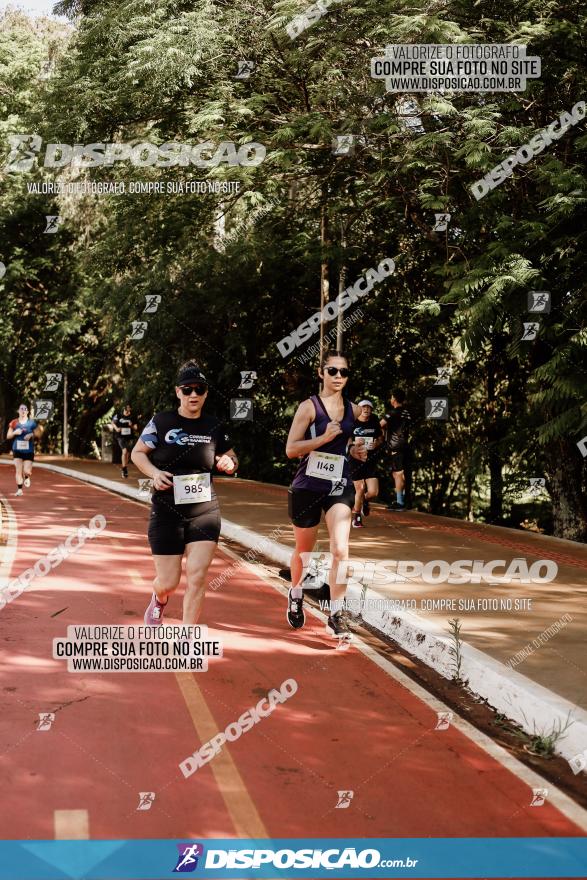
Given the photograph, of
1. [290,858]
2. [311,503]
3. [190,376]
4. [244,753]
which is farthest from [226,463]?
[290,858]

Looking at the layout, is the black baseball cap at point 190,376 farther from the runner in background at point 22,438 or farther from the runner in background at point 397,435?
the runner in background at point 22,438

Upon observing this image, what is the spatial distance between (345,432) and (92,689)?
106 inches

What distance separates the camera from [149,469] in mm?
6668

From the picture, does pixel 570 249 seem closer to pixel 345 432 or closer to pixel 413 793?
pixel 345 432

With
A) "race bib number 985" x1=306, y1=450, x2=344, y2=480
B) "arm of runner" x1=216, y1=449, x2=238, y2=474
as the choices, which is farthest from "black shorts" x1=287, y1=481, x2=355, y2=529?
"arm of runner" x1=216, y1=449, x2=238, y2=474

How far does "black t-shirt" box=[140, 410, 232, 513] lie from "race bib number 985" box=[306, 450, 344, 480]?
0.98 m

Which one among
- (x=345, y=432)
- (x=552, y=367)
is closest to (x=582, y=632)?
(x=345, y=432)

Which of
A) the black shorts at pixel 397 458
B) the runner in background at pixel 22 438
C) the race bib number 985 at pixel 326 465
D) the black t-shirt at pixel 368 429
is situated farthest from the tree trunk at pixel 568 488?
the runner in background at pixel 22 438

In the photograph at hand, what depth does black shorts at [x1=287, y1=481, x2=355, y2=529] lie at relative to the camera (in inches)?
297

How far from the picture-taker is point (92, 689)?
6336 mm

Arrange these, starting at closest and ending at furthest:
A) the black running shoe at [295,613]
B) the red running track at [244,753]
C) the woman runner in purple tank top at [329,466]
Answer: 1. the red running track at [244,753]
2. the woman runner in purple tank top at [329,466]
3. the black running shoe at [295,613]

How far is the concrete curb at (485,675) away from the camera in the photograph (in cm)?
535

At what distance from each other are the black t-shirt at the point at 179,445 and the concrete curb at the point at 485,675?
7.09 feet

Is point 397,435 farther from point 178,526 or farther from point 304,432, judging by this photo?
point 178,526
